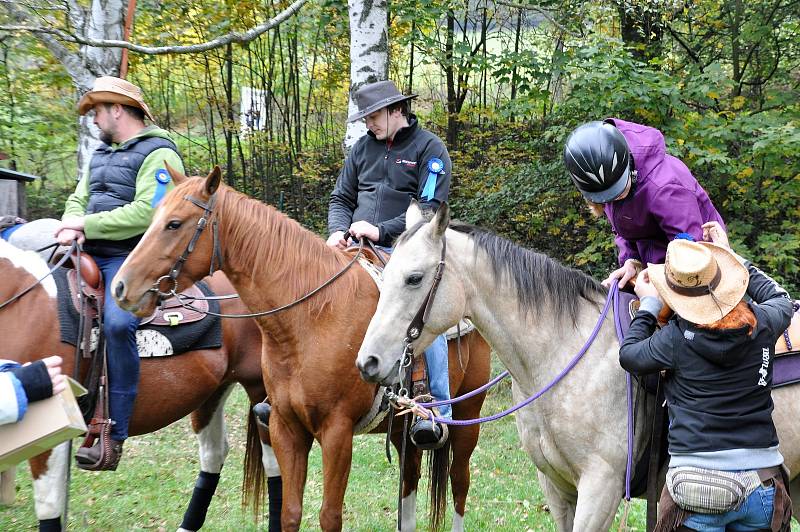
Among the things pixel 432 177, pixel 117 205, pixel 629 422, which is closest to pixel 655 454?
pixel 629 422

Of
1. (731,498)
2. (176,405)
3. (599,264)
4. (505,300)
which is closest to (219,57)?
(599,264)

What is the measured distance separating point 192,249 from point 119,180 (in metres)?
0.97

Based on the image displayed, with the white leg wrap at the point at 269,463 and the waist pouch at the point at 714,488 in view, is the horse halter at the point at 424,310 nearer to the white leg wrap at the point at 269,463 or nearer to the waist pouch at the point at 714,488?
the waist pouch at the point at 714,488

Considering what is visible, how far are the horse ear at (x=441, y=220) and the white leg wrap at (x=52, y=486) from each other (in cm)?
251

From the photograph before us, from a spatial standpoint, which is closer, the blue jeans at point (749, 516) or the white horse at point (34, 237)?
the blue jeans at point (749, 516)

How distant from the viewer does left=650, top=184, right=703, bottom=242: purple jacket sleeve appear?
3129 mm

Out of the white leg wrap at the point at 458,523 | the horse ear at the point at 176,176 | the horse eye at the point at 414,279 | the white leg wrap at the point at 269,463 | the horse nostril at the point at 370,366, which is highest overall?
the horse ear at the point at 176,176

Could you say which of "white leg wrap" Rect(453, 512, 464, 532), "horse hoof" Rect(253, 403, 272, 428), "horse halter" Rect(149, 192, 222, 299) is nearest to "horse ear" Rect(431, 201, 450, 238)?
"horse halter" Rect(149, 192, 222, 299)

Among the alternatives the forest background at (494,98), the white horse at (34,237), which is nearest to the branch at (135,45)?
the forest background at (494,98)

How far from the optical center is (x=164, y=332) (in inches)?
179

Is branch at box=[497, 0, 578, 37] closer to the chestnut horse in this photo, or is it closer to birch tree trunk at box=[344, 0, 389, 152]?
birch tree trunk at box=[344, 0, 389, 152]

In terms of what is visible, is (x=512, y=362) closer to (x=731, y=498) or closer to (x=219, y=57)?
(x=731, y=498)

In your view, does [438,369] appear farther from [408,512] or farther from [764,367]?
[764,367]

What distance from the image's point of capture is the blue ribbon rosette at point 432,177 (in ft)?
15.1
